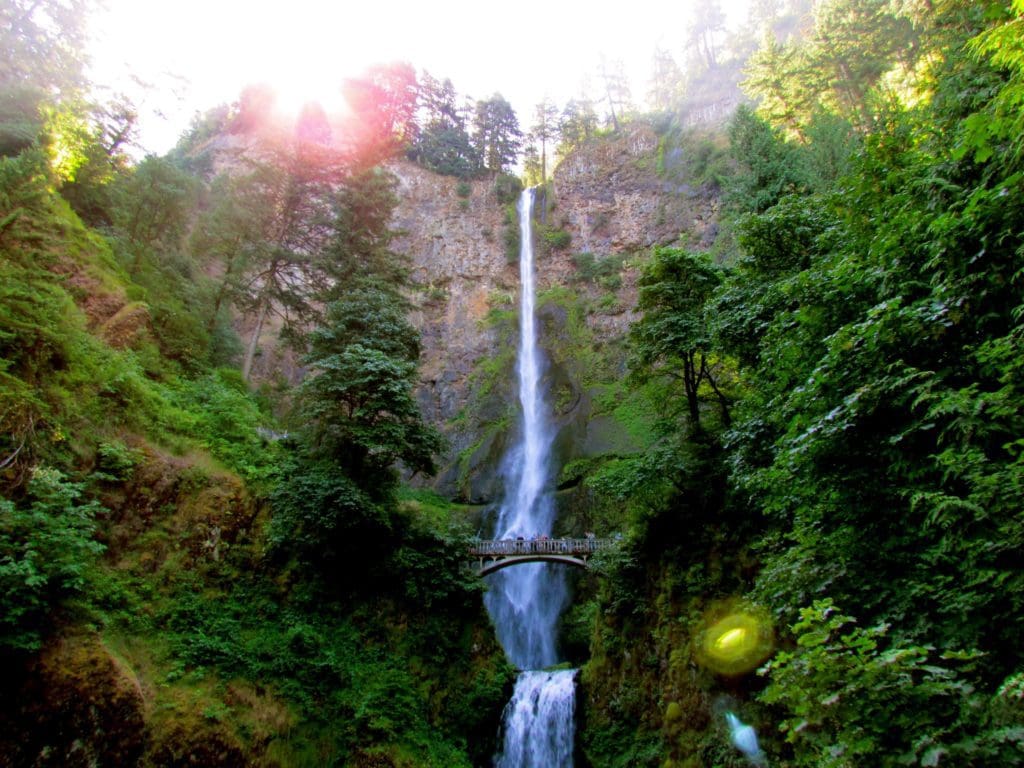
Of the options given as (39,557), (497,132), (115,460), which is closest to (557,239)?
(497,132)

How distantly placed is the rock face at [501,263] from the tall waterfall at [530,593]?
3.24ft

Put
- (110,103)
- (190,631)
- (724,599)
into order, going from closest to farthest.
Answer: (724,599), (190,631), (110,103)

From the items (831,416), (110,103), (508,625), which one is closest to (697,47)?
(110,103)

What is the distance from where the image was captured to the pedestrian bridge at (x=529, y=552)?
19.1 meters

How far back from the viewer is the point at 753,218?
393 inches

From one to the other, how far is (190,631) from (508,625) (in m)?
15.2

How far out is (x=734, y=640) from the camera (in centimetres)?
812

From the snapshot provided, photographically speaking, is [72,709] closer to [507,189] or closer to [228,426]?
[228,426]

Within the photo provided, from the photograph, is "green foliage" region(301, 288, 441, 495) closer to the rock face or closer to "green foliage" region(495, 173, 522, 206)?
the rock face

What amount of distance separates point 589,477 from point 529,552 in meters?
7.09

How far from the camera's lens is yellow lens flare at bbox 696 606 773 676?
749 cm

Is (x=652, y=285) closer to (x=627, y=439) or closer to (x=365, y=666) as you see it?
(x=365, y=666)

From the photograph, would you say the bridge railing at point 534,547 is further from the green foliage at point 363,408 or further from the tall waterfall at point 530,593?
the green foliage at point 363,408

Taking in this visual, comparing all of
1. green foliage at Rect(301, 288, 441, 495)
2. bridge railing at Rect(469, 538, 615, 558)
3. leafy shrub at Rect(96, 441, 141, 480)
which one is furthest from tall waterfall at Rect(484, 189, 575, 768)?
leafy shrub at Rect(96, 441, 141, 480)
